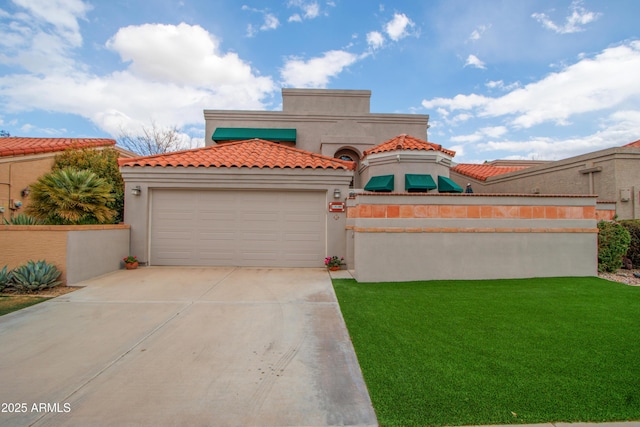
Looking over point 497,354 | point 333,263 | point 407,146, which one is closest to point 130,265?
point 333,263

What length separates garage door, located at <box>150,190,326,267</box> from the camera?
33.3 ft

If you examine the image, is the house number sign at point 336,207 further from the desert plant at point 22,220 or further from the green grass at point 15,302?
the desert plant at point 22,220

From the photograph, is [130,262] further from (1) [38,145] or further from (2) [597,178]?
(2) [597,178]

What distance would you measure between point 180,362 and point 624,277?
11.1 m

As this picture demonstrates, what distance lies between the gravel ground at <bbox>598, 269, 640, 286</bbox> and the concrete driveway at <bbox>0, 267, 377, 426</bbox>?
7.64 meters

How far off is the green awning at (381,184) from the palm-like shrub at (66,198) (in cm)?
978

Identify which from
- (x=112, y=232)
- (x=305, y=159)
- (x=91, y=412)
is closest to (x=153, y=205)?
(x=112, y=232)

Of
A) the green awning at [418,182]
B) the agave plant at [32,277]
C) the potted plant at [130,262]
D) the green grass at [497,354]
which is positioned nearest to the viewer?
the green grass at [497,354]

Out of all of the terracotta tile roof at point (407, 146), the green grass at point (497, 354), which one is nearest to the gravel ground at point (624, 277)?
the green grass at point (497, 354)

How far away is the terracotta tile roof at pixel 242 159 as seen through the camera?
1008 cm

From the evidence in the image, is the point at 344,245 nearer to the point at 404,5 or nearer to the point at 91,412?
the point at 91,412

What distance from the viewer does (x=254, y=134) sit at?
1708 centimetres

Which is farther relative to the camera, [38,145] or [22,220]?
[38,145]

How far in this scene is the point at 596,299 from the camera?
6.21 m
